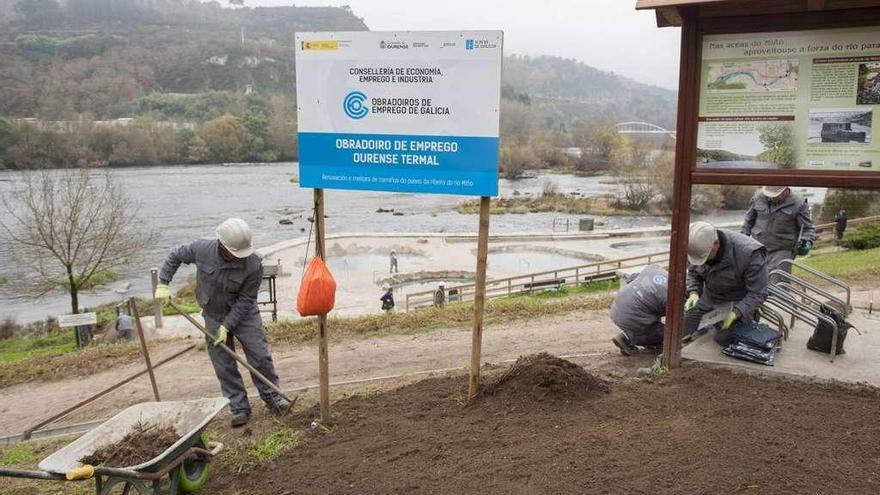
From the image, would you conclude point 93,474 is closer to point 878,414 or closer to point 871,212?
point 878,414

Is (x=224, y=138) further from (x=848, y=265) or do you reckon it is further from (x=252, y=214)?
(x=848, y=265)

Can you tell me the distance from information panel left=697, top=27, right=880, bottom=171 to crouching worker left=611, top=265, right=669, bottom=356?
159 cm

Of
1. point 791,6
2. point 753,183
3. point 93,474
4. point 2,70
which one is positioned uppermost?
point 2,70

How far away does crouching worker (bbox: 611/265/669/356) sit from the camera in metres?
5.52

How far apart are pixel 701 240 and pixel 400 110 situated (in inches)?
104

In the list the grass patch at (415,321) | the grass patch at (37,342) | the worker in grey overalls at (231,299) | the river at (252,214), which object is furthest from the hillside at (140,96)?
the worker in grey overalls at (231,299)

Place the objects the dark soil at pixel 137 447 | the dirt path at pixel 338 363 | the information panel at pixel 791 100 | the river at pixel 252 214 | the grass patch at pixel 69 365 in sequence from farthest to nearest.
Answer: the river at pixel 252 214
the grass patch at pixel 69 365
the dirt path at pixel 338 363
the information panel at pixel 791 100
the dark soil at pixel 137 447

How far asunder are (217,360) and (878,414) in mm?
4684

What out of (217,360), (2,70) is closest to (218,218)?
(217,360)

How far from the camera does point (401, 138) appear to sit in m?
4.09

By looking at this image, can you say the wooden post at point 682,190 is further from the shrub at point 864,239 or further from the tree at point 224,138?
the tree at point 224,138

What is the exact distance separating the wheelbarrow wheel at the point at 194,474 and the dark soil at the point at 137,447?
Answer: 0.19 m

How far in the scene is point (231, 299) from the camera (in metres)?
4.93

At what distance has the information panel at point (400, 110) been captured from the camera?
12.9 ft
